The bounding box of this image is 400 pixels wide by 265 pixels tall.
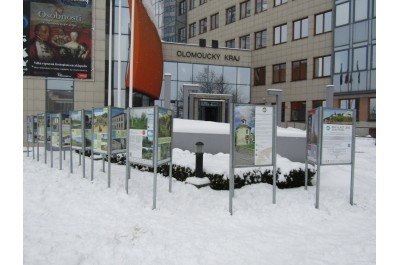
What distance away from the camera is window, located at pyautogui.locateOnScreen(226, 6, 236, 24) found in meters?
44.5

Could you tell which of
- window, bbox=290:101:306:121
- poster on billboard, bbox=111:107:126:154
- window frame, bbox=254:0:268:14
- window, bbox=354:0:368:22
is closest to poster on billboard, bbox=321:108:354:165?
poster on billboard, bbox=111:107:126:154

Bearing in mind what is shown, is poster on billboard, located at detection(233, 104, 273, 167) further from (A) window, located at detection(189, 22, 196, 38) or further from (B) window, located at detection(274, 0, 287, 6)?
(A) window, located at detection(189, 22, 196, 38)

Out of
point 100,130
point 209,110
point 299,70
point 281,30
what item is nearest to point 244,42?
point 281,30

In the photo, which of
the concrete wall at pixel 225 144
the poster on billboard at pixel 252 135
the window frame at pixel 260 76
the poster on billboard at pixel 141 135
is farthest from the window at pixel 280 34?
the poster on billboard at pixel 141 135

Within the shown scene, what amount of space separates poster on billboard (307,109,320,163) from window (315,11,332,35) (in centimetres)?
2806

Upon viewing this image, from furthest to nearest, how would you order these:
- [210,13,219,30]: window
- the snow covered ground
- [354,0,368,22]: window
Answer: [210,13,219,30]: window, [354,0,368,22]: window, the snow covered ground

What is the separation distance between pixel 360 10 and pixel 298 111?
11.1 meters

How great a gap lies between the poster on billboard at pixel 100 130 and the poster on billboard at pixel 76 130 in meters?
1.22

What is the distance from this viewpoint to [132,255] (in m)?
4.85

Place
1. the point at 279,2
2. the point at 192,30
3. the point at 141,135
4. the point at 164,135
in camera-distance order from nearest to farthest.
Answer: the point at 141,135
the point at 164,135
the point at 279,2
the point at 192,30

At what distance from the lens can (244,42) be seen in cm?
4319

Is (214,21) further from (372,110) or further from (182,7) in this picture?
(372,110)

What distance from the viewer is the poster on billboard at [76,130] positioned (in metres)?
11.1

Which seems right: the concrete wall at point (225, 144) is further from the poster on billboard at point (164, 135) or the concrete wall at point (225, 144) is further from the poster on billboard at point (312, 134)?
the poster on billboard at point (164, 135)
